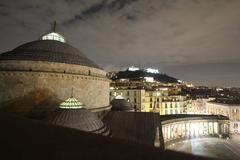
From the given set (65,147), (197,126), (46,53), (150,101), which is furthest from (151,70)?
(65,147)

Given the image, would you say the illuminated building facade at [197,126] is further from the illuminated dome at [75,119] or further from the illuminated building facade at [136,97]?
the illuminated dome at [75,119]

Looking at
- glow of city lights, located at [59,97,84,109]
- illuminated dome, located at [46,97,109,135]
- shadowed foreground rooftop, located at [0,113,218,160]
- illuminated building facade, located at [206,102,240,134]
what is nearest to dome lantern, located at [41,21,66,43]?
glow of city lights, located at [59,97,84,109]

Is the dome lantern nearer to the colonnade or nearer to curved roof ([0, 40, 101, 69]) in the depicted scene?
curved roof ([0, 40, 101, 69])

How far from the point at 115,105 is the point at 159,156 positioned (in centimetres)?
2689

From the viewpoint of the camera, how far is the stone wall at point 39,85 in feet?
60.6

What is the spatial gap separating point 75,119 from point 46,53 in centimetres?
1097

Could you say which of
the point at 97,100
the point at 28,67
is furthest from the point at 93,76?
the point at 28,67

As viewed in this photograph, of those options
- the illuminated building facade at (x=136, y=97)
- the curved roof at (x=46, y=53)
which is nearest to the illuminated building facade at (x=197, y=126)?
the illuminated building facade at (x=136, y=97)

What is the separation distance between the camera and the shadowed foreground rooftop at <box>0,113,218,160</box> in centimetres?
310

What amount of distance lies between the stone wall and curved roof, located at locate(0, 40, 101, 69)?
3.39 ft

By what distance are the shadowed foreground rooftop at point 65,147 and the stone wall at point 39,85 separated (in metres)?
15.5

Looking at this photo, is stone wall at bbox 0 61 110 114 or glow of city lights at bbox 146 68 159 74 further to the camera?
glow of city lights at bbox 146 68 159 74

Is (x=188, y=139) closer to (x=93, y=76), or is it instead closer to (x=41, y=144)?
(x=93, y=76)

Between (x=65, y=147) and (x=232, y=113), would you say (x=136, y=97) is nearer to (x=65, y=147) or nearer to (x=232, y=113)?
(x=232, y=113)
